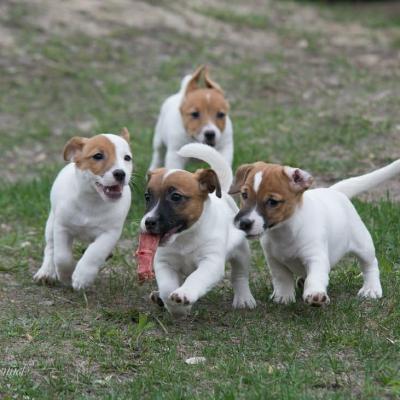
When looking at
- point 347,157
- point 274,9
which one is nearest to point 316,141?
point 347,157

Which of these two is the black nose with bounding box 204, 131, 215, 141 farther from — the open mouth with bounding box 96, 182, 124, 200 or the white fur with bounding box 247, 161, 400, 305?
the open mouth with bounding box 96, 182, 124, 200

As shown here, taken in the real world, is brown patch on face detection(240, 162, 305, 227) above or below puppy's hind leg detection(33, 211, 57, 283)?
above

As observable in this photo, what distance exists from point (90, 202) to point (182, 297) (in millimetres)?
1310

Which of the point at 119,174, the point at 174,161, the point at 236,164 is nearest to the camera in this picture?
the point at 119,174

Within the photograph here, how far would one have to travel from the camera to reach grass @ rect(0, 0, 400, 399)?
5.77 m

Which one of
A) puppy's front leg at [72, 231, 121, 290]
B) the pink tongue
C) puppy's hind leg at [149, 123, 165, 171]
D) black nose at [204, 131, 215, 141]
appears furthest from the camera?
puppy's hind leg at [149, 123, 165, 171]

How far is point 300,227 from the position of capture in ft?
22.1

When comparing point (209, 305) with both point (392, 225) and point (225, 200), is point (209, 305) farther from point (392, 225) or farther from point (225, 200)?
point (392, 225)

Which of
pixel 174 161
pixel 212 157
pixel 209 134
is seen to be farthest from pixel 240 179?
pixel 209 134

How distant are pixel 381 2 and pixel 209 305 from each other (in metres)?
16.9

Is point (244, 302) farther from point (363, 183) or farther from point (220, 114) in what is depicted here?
point (220, 114)

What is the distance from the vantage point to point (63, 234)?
7.35 meters

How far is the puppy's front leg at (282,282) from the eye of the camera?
23.1 feet

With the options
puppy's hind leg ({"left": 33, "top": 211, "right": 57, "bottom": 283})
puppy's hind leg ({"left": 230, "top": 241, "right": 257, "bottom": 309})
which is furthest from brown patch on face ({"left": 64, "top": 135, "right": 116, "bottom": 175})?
puppy's hind leg ({"left": 230, "top": 241, "right": 257, "bottom": 309})
